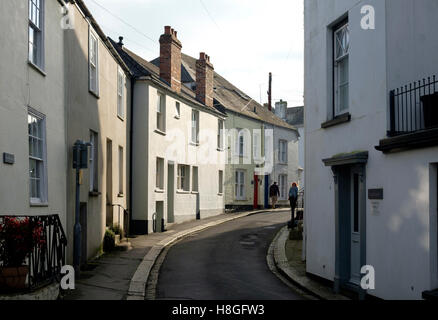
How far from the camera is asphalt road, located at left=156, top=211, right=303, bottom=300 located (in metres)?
11.4

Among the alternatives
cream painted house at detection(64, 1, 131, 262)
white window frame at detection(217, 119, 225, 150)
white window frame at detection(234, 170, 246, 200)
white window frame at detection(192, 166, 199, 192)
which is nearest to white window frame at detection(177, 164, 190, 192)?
white window frame at detection(192, 166, 199, 192)

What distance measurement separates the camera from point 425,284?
28.3 feet

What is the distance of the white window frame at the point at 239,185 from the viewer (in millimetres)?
35125

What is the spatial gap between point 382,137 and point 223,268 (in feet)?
21.0

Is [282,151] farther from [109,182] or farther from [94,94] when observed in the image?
[94,94]

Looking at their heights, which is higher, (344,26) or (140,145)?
(344,26)

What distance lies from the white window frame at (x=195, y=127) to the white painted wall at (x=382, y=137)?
15.7 metres

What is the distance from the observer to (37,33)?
1120cm

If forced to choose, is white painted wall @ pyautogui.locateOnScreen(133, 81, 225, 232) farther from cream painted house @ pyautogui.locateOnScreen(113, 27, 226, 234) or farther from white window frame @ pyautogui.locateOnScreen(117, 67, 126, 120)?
white window frame @ pyautogui.locateOnScreen(117, 67, 126, 120)

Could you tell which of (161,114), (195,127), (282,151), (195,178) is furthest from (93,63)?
(282,151)

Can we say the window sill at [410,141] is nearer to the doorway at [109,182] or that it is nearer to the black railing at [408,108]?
the black railing at [408,108]

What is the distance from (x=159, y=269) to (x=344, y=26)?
7.62 m
